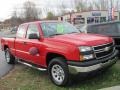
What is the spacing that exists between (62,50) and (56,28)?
1560 mm

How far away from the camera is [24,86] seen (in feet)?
24.6

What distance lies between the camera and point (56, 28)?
8.20m

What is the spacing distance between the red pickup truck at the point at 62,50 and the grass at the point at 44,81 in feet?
1.29

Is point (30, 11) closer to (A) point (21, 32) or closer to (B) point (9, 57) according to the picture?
(B) point (9, 57)

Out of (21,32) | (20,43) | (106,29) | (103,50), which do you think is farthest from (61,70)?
(106,29)

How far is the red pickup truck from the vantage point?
6547 millimetres

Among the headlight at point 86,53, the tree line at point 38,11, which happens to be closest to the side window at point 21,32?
the headlight at point 86,53

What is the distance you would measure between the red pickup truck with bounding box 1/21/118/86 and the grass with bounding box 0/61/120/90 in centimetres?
39

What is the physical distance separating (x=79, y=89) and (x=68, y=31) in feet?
7.28

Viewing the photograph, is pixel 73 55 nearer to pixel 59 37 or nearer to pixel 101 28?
pixel 59 37

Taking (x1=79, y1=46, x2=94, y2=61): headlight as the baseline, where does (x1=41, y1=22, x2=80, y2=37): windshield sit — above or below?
above

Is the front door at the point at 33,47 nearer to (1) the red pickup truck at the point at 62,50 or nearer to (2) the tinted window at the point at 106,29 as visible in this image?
(1) the red pickup truck at the point at 62,50

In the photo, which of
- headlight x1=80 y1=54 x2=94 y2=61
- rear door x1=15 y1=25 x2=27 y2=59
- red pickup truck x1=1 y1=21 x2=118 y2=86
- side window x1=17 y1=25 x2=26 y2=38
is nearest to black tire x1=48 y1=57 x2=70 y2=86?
red pickup truck x1=1 y1=21 x2=118 y2=86

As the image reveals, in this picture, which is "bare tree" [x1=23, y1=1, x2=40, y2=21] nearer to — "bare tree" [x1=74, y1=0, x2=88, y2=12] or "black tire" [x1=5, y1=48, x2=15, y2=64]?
"bare tree" [x1=74, y1=0, x2=88, y2=12]
